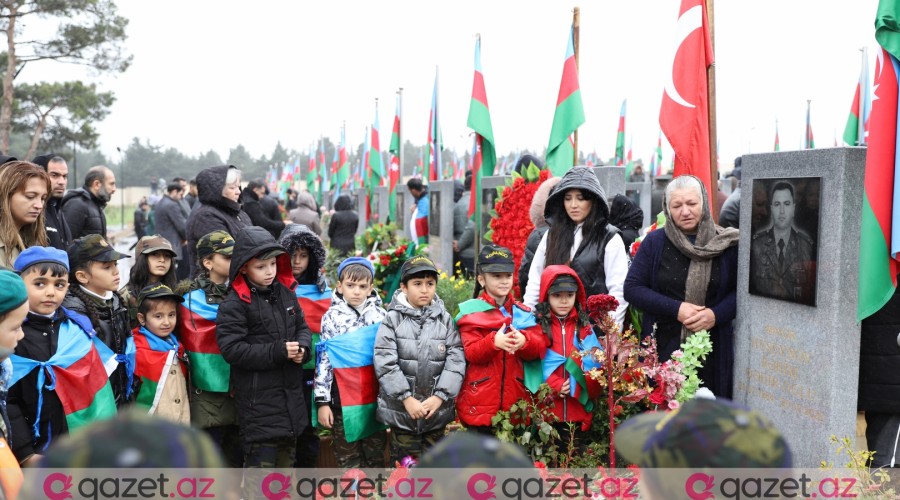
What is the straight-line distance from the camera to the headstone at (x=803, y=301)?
382cm

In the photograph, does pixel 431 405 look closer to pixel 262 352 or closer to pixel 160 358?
pixel 262 352

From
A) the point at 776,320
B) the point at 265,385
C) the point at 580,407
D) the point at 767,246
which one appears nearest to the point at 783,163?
the point at 767,246

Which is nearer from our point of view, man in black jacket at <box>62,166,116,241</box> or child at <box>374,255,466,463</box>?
child at <box>374,255,466,463</box>

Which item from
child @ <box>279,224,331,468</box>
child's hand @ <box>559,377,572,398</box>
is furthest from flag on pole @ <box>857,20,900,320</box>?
child @ <box>279,224,331,468</box>

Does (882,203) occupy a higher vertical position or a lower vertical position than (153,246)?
higher

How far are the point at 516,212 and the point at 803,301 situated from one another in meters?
3.85

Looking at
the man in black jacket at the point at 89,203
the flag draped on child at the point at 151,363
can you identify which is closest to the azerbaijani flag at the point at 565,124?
the man in black jacket at the point at 89,203

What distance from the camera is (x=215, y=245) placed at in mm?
4645

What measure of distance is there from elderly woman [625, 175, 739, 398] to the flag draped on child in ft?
8.26

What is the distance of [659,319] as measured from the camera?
14.5 feet

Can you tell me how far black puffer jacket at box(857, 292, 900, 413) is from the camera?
12.9 feet

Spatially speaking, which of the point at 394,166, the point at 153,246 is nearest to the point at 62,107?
the point at 394,166

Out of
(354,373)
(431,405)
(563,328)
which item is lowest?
(431,405)

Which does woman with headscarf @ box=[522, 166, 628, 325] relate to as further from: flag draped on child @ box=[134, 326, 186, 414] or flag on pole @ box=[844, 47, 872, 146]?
flag on pole @ box=[844, 47, 872, 146]
